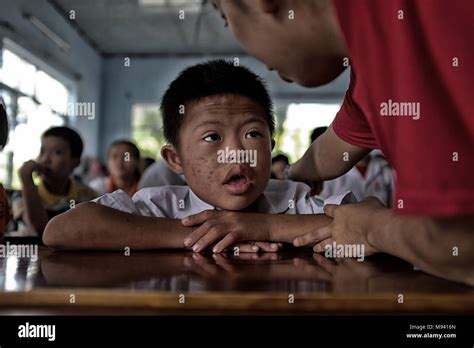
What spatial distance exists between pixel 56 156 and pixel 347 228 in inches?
89.0

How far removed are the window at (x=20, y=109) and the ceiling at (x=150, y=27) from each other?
1.05 meters

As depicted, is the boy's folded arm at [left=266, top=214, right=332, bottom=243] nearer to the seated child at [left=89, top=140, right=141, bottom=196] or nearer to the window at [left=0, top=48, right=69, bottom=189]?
the seated child at [left=89, top=140, right=141, bottom=196]

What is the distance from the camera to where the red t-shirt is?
0.52 metres

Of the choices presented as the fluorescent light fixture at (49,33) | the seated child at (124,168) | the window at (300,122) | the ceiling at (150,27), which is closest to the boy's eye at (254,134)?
the seated child at (124,168)

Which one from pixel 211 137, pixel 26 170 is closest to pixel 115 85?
pixel 26 170

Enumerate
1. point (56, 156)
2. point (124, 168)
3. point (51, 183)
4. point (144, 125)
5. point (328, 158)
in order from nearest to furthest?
1. point (328, 158)
2. point (51, 183)
3. point (56, 156)
4. point (124, 168)
5. point (144, 125)

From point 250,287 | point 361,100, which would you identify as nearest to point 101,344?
point 250,287

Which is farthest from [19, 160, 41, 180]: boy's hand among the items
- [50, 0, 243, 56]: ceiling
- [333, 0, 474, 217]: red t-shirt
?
[50, 0, 243, 56]: ceiling

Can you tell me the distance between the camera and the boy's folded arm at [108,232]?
2.86 ft

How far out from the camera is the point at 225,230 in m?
0.90

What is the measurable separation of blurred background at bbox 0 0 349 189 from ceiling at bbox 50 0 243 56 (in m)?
0.01

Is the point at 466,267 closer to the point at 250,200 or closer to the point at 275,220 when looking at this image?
the point at 275,220

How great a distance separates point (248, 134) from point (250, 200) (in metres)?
0.13

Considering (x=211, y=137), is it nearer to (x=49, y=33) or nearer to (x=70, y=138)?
(x=70, y=138)
